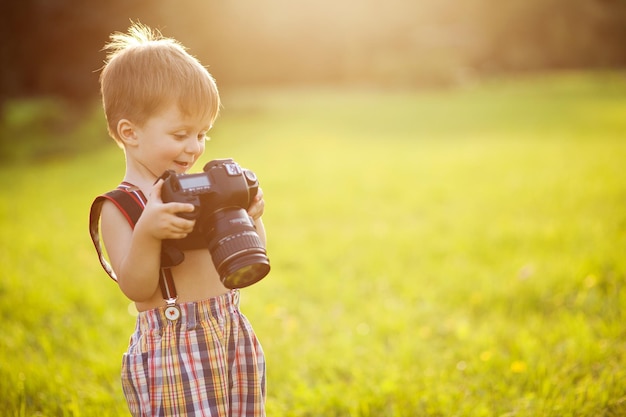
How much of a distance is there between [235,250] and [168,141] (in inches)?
17.7

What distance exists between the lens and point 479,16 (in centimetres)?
3706

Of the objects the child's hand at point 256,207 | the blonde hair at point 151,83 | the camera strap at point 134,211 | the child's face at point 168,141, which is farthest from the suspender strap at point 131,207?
the child's hand at point 256,207

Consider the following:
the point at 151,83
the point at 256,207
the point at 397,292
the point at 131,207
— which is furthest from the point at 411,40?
the point at 131,207

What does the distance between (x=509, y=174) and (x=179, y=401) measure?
23.5 ft

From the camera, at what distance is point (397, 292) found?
13.2ft

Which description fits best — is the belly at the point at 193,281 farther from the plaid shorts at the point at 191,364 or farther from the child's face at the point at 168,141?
the child's face at the point at 168,141

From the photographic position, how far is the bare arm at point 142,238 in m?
1.51

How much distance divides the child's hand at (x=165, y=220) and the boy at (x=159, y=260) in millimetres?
27

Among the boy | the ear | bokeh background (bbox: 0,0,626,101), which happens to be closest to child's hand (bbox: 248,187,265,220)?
the boy

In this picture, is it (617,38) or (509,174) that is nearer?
(509,174)

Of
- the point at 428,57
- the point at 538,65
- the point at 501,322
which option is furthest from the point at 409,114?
the point at 538,65

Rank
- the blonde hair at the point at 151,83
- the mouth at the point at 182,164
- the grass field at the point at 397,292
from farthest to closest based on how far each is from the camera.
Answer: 1. the grass field at the point at 397,292
2. the mouth at the point at 182,164
3. the blonde hair at the point at 151,83

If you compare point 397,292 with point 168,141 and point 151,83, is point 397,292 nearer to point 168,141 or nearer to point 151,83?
point 168,141

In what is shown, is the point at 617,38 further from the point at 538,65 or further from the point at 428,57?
the point at 428,57
